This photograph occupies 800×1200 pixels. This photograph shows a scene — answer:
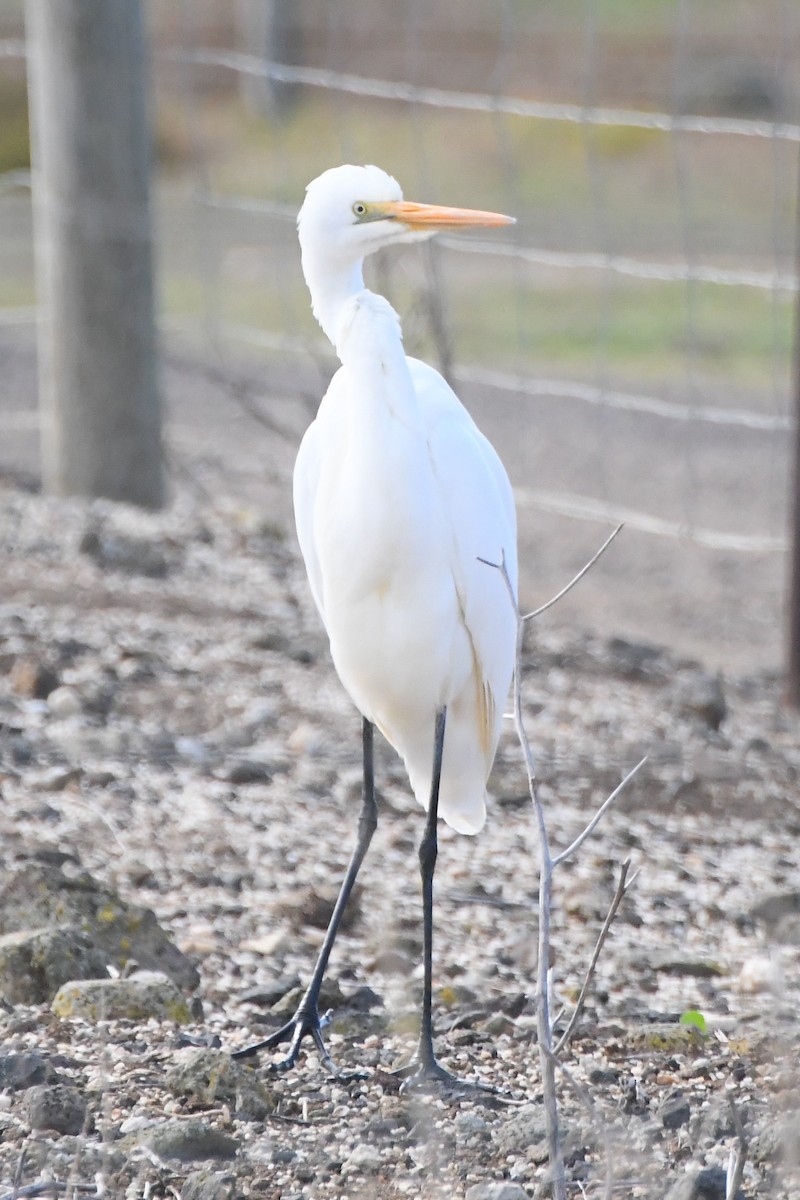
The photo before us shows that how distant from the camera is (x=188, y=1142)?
2166 millimetres

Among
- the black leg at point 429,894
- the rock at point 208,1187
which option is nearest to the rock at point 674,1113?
the black leg at point 429,894

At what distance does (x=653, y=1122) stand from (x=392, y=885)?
1149mm

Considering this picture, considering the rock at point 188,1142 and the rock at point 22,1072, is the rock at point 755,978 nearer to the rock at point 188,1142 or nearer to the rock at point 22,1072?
the rock at point 188,1142

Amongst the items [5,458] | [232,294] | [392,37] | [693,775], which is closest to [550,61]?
[392,37]

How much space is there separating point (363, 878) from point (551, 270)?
11.0 m

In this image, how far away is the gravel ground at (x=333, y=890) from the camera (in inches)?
86.5

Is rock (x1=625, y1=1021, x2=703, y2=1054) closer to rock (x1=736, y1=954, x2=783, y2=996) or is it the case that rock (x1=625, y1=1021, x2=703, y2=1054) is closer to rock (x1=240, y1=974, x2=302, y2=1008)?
rock (x1=736, y1=954, x2=783, y2=996)

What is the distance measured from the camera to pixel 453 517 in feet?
8.58

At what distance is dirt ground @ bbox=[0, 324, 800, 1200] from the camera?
7.22ft

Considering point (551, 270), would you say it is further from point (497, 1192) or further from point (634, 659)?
point (497, 1192)

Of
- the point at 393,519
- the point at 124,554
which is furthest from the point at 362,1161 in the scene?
the point at 124,554

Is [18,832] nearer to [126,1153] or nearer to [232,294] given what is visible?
[126,1153]

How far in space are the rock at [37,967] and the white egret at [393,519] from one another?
296 mm

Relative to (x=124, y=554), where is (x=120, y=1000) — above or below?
above
